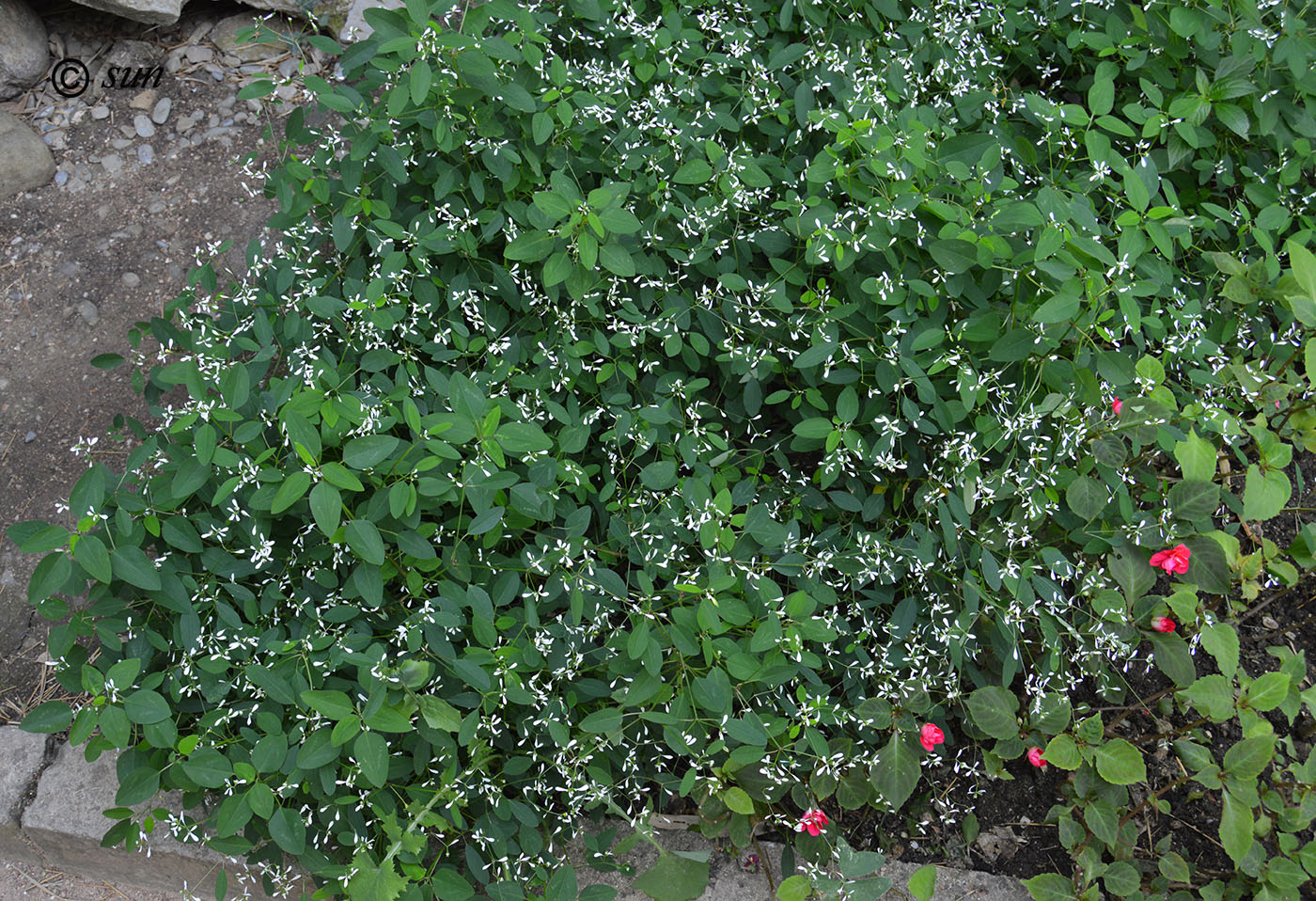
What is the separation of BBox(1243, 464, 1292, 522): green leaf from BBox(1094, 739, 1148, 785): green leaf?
0.65 metres

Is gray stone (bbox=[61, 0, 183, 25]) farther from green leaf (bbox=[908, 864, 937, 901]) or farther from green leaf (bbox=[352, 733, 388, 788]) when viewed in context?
green leaf (bbox=[908, 864, 937, 901])

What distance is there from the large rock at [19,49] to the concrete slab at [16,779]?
291 cm

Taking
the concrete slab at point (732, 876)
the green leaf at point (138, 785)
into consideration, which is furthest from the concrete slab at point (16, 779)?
the concrete slab at point (732, 876)

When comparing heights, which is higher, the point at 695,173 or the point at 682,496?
the point at 695,173

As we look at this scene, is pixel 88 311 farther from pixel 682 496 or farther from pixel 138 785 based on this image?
pixel 682 496

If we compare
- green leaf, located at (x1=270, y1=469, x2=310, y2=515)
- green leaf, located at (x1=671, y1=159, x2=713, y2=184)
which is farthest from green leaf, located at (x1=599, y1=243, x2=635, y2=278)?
green leaf, located at (x1=270, y1=469, x2=310, y2=515)

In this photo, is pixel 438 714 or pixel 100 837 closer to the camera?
pixel 438 714

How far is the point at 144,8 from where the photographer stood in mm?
3852

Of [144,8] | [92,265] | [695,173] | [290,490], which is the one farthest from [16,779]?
[144,8]

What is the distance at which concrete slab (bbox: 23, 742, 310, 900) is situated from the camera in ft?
7.82

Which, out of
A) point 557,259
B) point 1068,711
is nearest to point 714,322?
point 557,259

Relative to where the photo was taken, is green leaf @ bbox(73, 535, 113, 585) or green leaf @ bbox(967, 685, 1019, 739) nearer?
green leaf @ bbox(73, 535, 113, 585)

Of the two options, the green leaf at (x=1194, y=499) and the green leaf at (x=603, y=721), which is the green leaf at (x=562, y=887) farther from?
the green leaf at (x=1194, y=499)

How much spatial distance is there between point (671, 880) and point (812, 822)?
1.20ft
